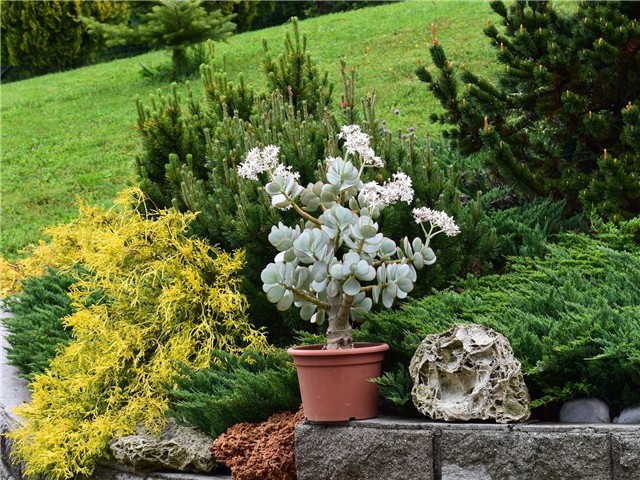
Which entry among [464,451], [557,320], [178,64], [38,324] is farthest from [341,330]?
[178,64]

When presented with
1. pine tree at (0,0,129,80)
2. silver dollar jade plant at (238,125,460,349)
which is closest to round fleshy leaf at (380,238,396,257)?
silver dollar jade plant at (238,125,460,349)

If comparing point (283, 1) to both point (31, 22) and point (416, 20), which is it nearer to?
point (31, 22)

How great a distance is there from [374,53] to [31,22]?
10620 mm

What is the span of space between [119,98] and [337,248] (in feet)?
45.1

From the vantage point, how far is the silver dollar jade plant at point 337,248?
11.7ft

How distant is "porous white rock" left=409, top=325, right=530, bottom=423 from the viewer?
3.25 metres

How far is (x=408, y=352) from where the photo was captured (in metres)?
3.73

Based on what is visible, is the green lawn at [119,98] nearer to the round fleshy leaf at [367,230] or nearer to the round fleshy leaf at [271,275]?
the round fleshy leaf at [271,275]

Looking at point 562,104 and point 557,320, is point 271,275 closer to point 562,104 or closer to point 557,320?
point 557,320

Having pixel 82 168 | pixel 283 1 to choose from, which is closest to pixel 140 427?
pixel 82 168

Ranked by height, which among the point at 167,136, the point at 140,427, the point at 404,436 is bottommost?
the point at 140,427

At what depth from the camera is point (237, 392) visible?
3.94m

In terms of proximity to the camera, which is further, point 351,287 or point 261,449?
point 261,449

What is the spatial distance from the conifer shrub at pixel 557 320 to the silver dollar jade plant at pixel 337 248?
0.80 ft
